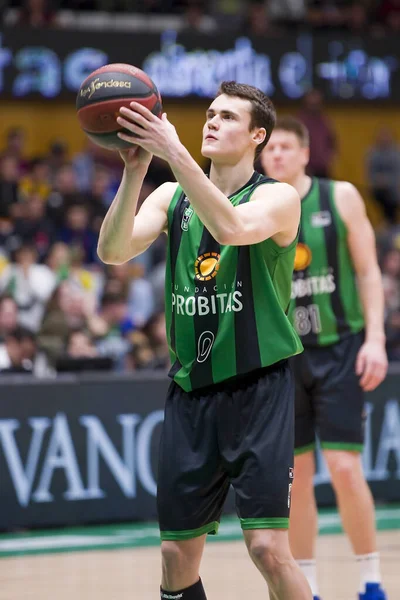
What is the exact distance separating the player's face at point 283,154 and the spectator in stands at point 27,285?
5038 mm

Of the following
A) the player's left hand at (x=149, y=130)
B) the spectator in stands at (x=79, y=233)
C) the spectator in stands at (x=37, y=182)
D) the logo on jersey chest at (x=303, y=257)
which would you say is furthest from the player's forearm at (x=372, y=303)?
the spectator in stands at (x=37, y=182)

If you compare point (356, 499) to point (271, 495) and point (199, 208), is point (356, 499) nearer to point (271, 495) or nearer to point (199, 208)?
point (271, 495)

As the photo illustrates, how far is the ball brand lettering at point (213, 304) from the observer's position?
4.30 meters

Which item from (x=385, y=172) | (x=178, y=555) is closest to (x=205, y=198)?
(x=178, y=555)

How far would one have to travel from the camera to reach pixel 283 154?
5703 mm

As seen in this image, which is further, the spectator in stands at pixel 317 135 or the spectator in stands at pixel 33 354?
the spectator in stands at pixel 317 135

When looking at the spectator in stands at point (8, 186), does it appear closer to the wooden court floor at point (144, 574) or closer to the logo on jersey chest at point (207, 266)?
the wooden court floor at point (144, 574)

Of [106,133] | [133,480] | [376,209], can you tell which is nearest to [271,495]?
[106,133]

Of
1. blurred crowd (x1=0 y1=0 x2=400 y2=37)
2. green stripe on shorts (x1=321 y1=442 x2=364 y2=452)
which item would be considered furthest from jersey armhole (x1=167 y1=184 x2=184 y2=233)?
blurred crowd (x1=0 y1=0 x2=400 y2=37)

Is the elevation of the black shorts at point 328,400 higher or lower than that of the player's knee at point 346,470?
higher

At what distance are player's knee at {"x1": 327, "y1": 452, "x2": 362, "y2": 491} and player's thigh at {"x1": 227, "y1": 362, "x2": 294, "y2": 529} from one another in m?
1.37

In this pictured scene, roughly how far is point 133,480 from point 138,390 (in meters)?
0.63

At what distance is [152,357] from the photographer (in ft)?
32.4

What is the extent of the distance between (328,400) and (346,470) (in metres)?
0.34
